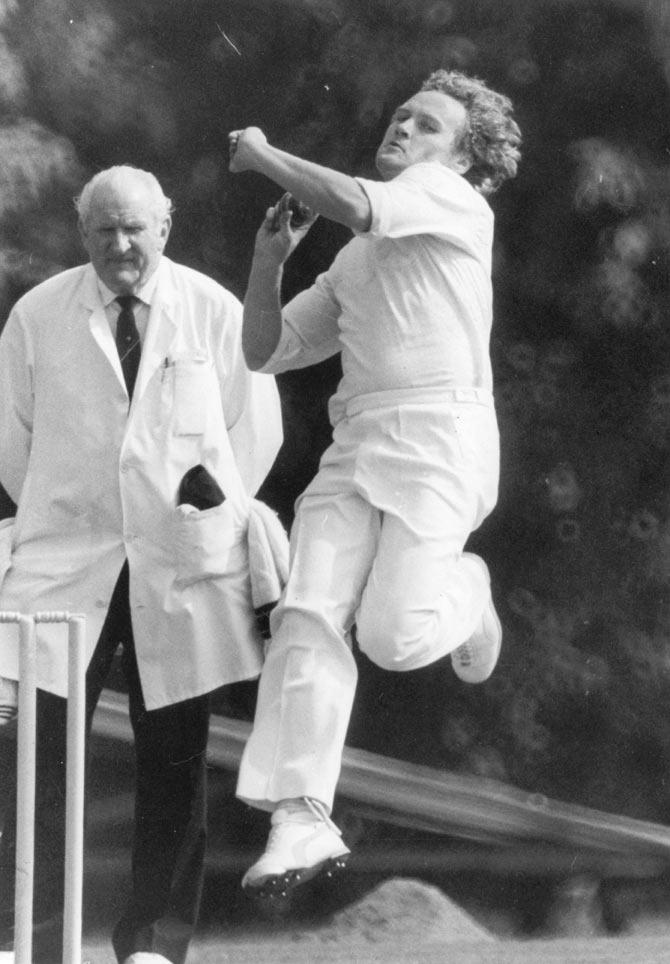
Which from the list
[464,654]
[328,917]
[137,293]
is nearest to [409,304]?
[137,293]

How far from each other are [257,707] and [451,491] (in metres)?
0.78

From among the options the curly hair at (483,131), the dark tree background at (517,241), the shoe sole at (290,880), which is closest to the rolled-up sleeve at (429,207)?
the curly hair at (483,131)

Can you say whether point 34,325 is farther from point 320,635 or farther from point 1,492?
point 320,635

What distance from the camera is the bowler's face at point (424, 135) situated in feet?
17.1

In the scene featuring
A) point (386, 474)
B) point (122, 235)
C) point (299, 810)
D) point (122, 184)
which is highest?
point (122, 184)

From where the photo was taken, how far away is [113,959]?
506 cm

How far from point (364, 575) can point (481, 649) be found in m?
0.54

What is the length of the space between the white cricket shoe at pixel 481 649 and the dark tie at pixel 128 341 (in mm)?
1061

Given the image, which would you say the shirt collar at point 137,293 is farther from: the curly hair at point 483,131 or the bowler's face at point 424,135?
the curly hair at point 483,131

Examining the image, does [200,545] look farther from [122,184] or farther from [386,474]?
[122,184]

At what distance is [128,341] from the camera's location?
517 cm

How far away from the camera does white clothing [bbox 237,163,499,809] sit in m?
4.95

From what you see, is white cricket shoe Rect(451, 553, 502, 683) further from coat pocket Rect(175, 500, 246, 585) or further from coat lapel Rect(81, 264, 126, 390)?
coat lapel Rect(81, 264, 126, 390)

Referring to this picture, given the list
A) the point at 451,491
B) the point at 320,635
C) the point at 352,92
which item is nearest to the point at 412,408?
the point at 451,491
